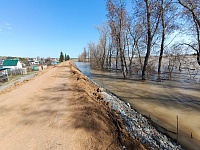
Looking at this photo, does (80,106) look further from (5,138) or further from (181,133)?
(181,133)

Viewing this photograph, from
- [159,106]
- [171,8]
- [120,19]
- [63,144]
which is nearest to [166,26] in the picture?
[171,8]

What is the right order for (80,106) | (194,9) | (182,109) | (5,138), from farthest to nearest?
(194,9) → (182,109) → (80,106) → (5,138)

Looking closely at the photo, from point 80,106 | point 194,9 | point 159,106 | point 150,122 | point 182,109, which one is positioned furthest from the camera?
point 194,9

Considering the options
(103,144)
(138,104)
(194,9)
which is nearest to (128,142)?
(103,144)

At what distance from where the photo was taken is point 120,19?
1714 centimetres

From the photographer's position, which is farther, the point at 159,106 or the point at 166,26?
the point at 166,26

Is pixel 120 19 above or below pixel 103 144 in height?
above

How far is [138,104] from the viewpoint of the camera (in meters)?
7.58

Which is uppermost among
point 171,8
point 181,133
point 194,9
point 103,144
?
point 171,8

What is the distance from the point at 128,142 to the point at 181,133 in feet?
7.63

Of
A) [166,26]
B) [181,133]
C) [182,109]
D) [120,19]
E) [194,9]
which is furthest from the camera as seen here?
[120,19]

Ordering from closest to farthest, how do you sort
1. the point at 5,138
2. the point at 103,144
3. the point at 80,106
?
1. the point at 103,144
2. the point at 5,138
3. the point at 80,106

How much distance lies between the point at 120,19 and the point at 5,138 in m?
17.0

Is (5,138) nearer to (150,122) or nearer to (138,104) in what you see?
(150,122)
